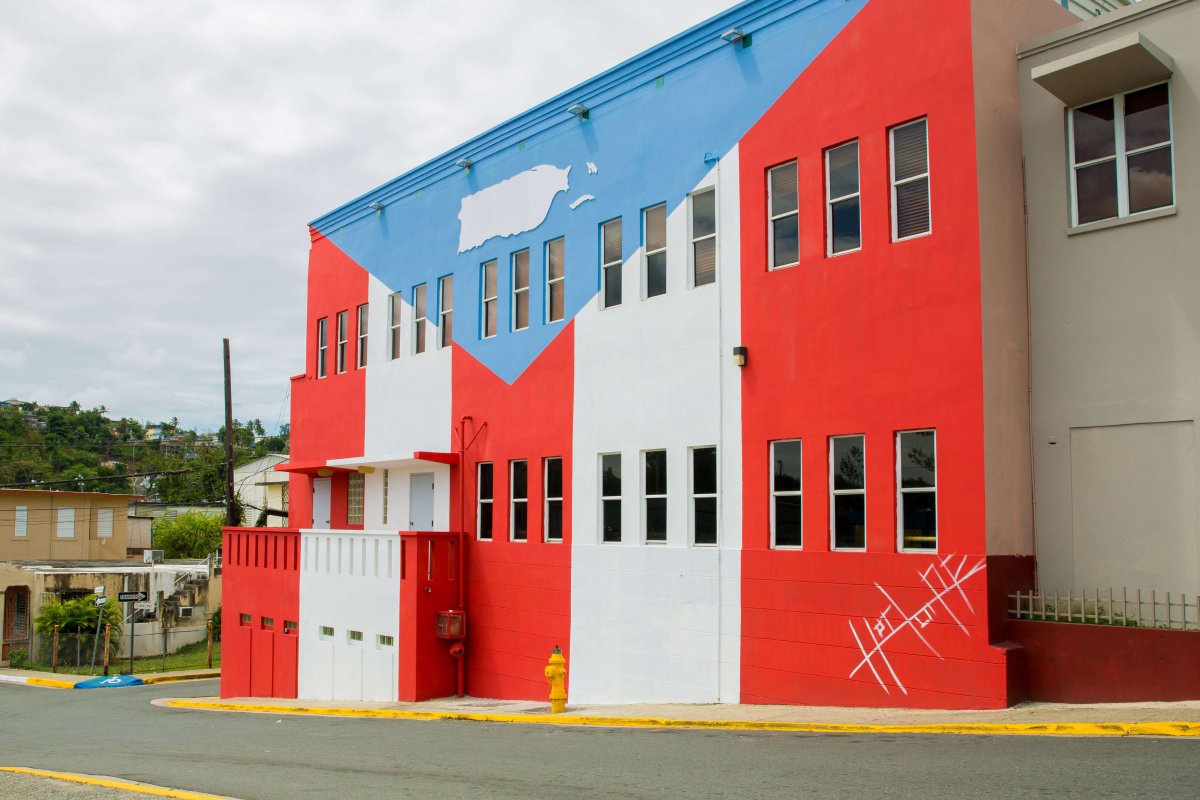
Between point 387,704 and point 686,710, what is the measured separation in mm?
7959

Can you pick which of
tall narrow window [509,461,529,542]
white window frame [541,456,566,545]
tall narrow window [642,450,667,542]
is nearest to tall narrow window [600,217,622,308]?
tall narrow window [642,450,667,542]

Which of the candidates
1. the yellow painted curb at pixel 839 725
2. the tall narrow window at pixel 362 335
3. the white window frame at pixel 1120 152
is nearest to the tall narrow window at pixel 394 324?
the tall narrow window at pixel 362 335

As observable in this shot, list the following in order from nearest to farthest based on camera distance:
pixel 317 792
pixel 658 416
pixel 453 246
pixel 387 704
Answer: pixel 317 792, pixel 658 416, pixel 387 704, pixel 453 246

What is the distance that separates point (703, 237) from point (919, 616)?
6.80 meters

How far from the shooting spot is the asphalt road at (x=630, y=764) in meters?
8.27

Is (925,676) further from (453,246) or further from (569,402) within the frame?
(453,246)

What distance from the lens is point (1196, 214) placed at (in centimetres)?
1270

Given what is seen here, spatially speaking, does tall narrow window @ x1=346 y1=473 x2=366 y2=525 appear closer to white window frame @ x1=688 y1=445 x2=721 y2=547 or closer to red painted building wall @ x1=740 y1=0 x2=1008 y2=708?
white window frame @ x1=688 y1=445 x2=721 y2=547

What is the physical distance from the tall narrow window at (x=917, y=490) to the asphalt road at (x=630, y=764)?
10.8 feet

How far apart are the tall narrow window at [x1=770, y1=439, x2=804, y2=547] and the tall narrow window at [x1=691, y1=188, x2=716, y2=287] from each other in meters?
3.03

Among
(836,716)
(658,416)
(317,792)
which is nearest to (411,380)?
(658,416)

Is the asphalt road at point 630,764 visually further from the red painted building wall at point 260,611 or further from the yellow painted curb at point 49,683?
the yellow painted curb at point 49,683

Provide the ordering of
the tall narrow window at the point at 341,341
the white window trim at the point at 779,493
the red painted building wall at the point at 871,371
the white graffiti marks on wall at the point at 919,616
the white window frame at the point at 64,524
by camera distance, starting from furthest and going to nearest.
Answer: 1. the white window frame at the point at 64,524
2. the tall narrow window at the point at 341,341
3. the white window trim at the point at 779,493
4. the red painted building wall at the point at 871,371
5. the white graffiti marks on wall at the point at 919,616

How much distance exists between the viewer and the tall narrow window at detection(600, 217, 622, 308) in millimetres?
19016
